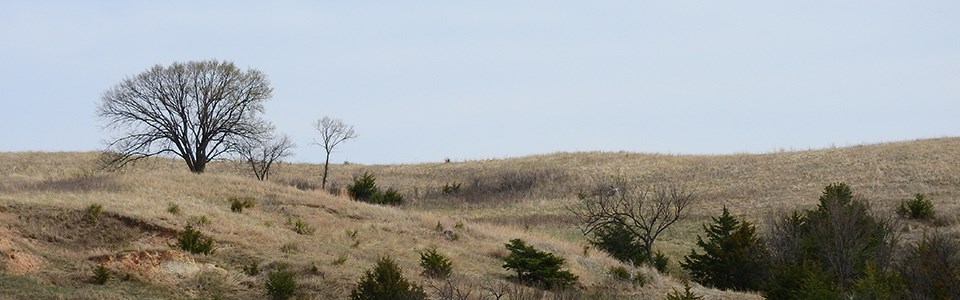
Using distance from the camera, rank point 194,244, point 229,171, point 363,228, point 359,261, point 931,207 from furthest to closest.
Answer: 1. point 229,171
2. point 931,207
3. point 363,228
4. point 359,261
5. point 194,244

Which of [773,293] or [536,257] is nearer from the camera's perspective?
[773,293]

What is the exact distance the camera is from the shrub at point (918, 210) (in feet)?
142

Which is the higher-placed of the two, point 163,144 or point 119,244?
point 163,144

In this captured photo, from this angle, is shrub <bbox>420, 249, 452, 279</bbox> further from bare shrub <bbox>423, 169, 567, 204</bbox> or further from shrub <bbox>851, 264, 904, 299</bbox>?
bare shrub <bbox>423, 169, 567, 204</bbox>

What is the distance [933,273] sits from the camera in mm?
26703

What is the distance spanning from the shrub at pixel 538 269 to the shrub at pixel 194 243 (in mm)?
8385

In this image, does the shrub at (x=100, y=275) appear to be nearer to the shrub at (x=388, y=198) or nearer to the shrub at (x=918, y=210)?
the shrub at (x=388, y=198)

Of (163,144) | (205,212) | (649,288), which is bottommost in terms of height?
(649,288)

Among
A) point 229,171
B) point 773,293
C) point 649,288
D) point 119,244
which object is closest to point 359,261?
point 119,244

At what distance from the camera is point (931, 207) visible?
43.9 meters

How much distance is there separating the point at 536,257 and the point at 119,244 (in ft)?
37.6

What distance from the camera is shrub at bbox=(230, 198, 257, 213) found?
33.2 meters

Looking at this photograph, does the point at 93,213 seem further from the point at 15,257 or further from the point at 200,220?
the point at 15,257

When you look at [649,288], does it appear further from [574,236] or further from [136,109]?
[136,109]
